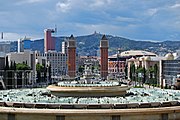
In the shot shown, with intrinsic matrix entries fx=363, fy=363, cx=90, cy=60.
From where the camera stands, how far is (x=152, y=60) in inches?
5640

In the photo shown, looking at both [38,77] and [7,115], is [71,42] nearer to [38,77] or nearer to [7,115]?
[38,77]

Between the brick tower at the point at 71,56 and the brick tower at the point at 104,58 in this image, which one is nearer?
the brick tower at the point at 71,56

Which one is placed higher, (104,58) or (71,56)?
(71,56)

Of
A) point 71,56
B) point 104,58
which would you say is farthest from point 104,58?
point 71,56

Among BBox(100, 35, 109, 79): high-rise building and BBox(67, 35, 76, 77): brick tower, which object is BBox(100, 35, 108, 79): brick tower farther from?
BBox(67, 35, 76, 77): brick tower

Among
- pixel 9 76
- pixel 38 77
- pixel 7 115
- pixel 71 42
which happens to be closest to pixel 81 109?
pixel 7 115

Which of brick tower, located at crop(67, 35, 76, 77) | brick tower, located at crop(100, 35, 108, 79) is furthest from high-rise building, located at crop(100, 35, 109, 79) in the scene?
brick tower, located at crop(67, 35, 76, 77)

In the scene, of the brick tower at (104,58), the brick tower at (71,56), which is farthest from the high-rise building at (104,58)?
the brick tower at (71,56)

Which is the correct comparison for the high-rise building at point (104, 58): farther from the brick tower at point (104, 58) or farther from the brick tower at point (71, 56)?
the brick tower at point (71, 56)

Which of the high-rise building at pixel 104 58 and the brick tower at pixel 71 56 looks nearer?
the brick tower at pixel 71 56

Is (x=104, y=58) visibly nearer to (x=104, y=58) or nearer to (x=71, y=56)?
(x=104, y=58)

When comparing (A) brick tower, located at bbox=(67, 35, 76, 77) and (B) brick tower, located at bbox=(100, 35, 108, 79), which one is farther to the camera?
(B) brick tower, located at bbox=(100, 35, 108, 79)

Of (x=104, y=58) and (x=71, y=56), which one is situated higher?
(x=71, y=56)

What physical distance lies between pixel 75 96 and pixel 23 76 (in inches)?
2370
